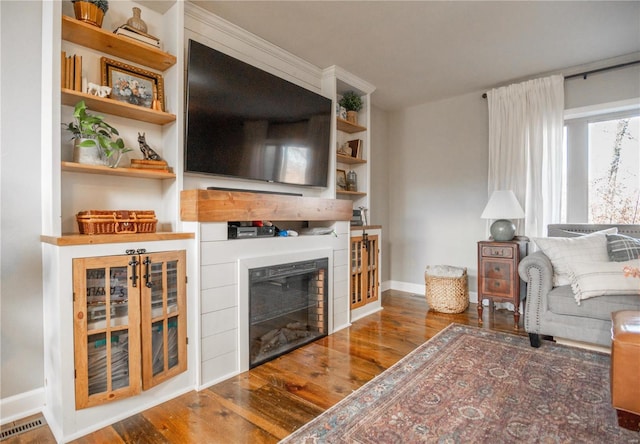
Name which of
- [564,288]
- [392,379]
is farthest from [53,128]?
[564,288]

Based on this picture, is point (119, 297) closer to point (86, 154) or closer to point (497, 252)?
point (86, 154)

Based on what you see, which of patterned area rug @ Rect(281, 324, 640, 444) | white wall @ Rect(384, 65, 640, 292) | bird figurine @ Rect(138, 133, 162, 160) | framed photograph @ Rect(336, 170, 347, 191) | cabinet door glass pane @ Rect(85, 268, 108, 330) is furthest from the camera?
white wall @ Rect(384, 65, 640, 292)

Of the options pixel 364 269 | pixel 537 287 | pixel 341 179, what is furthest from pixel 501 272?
pixel 341 179

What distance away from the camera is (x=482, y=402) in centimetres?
176

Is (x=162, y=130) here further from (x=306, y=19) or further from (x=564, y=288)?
(x=564, y=288)

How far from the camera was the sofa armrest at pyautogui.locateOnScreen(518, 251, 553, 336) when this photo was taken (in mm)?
2441

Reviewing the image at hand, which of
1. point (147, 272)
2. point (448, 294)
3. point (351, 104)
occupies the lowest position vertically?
point (448, 294)

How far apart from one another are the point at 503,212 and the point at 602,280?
1.08m

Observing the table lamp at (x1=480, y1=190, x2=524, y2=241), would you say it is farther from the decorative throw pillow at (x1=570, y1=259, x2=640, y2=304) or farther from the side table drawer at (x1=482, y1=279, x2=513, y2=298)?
the decorative throw pillow at (x1=570, y1=259, x2=640, y2=304)

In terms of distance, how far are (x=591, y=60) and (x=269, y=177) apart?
3.17 m

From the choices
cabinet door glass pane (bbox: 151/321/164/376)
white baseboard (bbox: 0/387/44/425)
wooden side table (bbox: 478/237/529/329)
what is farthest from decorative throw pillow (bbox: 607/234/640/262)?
white baseboard (bbox: 0/387/44/425)

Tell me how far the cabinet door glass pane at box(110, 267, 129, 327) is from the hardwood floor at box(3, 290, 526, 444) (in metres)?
0.52

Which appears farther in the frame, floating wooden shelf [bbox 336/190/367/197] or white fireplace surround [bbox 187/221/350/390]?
floating wooden shelf [bbox 336/190/367/197]

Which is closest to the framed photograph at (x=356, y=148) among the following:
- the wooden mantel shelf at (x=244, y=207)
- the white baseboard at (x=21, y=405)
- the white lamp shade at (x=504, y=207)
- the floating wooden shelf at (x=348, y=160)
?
the floating wooden shelf at (x=348, y=160)
